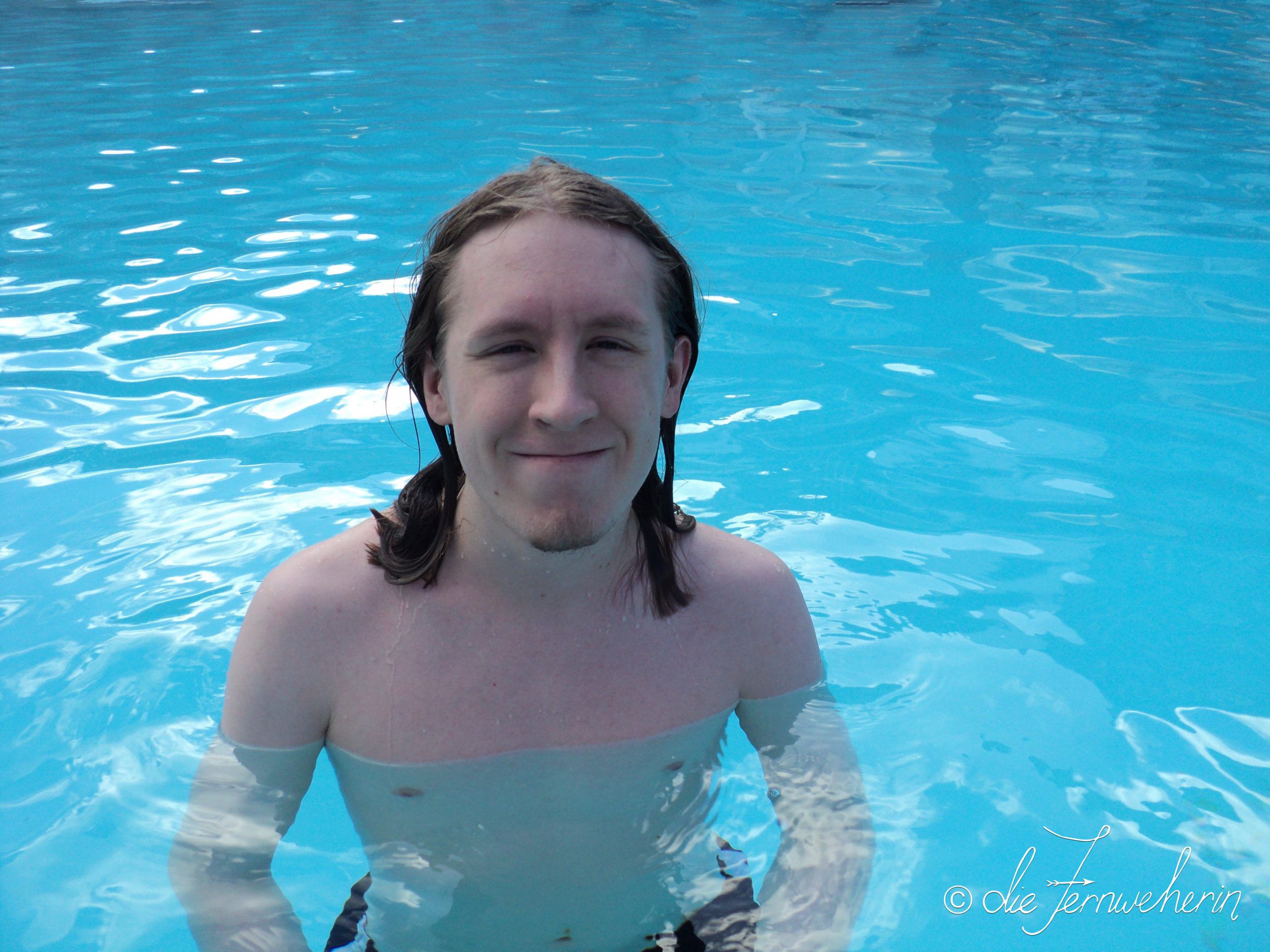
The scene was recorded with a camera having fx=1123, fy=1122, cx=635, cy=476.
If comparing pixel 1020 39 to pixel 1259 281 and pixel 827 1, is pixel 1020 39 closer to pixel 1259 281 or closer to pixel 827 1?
pixel 827 1

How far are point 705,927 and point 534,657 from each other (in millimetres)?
655

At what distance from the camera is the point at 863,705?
339 centimetres

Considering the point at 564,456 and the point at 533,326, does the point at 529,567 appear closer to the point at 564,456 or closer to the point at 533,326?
the point at 564,456

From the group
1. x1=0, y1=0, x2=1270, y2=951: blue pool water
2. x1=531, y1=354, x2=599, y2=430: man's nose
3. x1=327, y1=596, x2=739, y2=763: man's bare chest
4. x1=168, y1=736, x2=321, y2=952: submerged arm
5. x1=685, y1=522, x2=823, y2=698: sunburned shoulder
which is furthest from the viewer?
x1=0, y1=0, x2=1270, y2=951: blue pool water

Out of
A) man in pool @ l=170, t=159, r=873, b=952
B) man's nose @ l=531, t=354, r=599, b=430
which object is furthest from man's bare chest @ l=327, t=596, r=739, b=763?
man's nose @ l=531, t=354, r=599, b=430

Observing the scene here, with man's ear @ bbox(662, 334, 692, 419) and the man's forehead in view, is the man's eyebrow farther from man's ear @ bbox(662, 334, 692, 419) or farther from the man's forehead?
man's ear @ bbox(662, 334, 692, 419)

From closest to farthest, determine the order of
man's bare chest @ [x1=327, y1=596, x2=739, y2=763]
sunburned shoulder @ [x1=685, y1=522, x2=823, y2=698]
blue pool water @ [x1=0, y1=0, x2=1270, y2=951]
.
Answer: man's bare chest @ [x1=327, y1=596, x2=739, y2=763] → sunburned shoulder @ [x1=685, y1=522, x2=823, y2=698] → blue pool water @ [x1=0, y1=0, x2=1270, y2=951]

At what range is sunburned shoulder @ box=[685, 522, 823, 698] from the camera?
227 centimetres

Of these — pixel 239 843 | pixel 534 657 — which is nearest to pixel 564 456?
pixel 534 657

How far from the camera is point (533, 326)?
1.87 metres

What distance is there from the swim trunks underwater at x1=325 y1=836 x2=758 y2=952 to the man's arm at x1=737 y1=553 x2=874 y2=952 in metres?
0.05

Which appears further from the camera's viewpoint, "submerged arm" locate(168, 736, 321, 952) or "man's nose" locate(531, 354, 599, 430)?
"submerged arm" locate(168, 736, 321, 952)

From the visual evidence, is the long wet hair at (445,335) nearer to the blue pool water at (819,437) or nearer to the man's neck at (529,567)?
the man's neck at (529,567)

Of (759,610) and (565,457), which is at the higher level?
(565,457)
